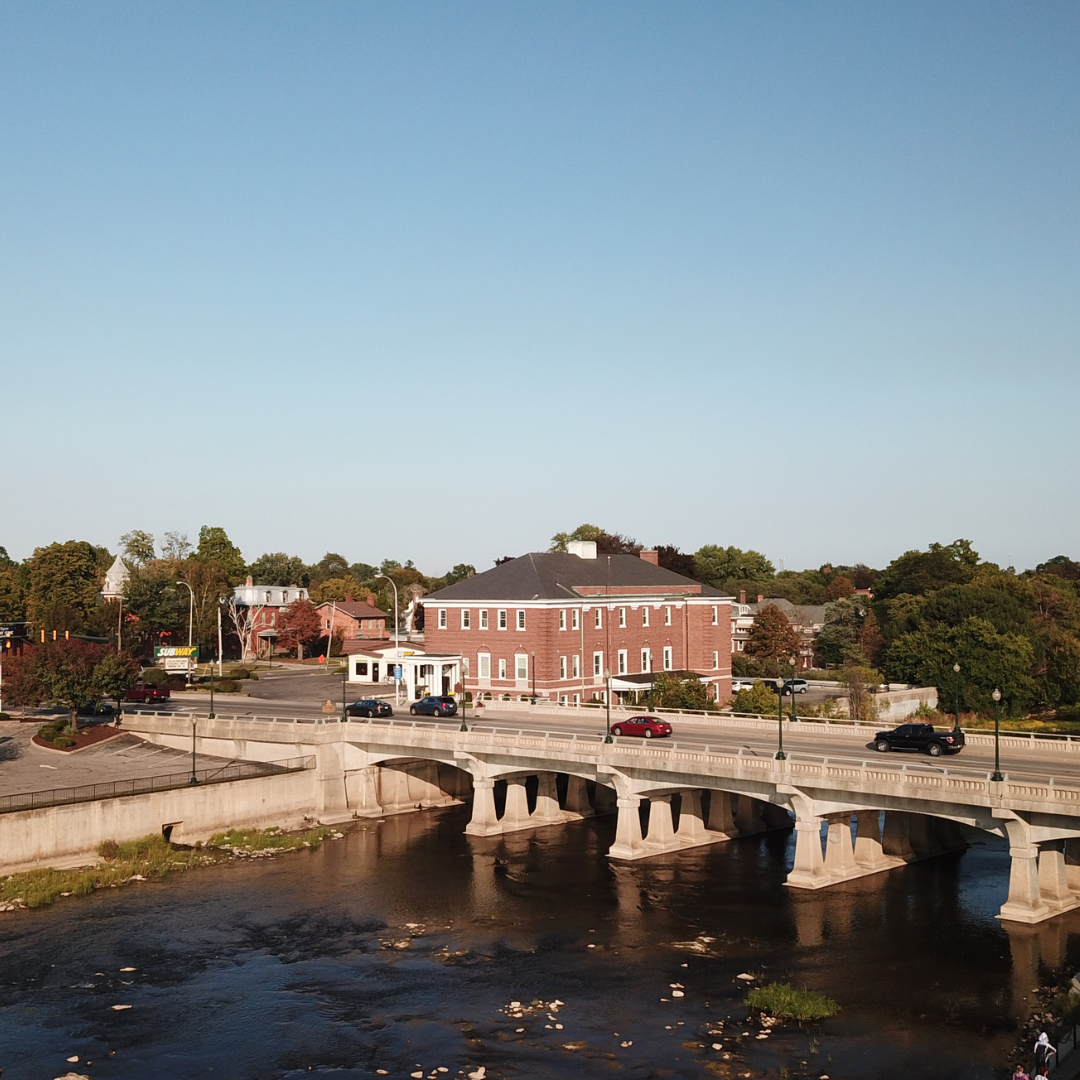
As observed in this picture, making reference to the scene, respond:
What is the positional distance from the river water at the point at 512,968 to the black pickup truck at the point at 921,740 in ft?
17.8

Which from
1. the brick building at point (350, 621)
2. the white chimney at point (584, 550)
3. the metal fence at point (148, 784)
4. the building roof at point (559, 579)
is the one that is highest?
the white chimney at point (584, 550)

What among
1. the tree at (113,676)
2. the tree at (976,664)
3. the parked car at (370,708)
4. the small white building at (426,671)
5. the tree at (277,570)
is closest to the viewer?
the tree at (113,676)

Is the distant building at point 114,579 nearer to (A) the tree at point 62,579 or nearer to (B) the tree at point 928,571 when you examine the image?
(A) the tree at point 62,579

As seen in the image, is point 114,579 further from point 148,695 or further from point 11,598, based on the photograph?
point 148,695

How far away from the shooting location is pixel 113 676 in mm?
77000

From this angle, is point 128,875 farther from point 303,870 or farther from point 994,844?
point 994,844

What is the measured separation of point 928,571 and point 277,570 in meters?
101

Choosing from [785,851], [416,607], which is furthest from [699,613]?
[416,607]

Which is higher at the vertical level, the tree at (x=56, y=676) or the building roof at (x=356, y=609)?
the building roof at (x=356, y=609)

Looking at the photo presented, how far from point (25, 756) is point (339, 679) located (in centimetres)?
4404

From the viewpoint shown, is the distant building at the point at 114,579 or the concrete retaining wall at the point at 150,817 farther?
the distant building at the point at 114,579

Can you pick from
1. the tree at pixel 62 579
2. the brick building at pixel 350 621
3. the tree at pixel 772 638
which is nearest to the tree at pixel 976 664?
the tree at pixel 772 638

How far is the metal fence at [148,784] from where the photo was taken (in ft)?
182

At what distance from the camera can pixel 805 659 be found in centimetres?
14025
